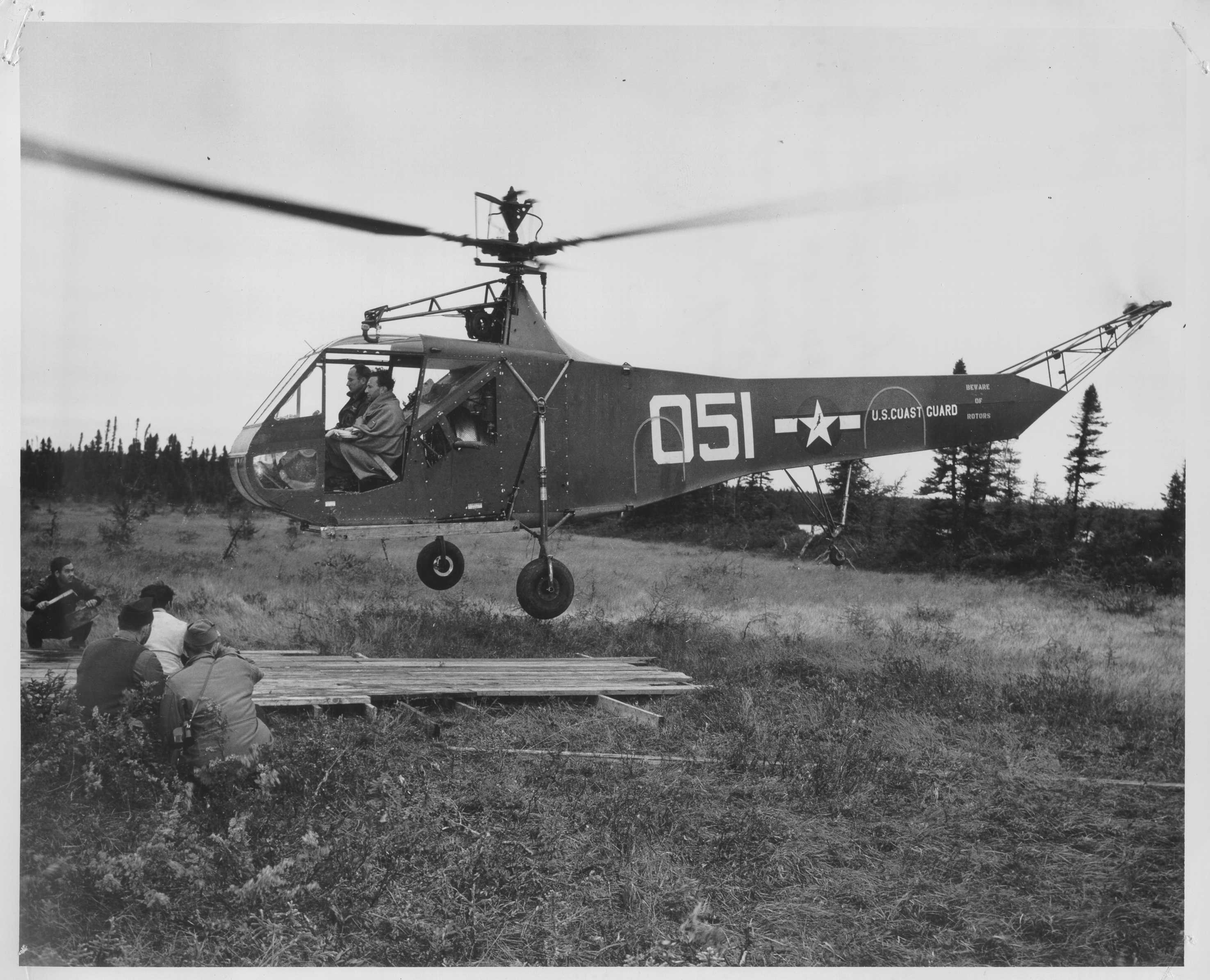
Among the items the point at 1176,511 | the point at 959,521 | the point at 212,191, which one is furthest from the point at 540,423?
the point at 959,521

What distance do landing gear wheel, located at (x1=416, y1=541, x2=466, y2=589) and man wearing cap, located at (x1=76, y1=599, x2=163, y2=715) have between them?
436cm

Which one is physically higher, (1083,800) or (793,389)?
(793,389)

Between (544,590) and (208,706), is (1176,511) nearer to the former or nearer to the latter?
(544,590)

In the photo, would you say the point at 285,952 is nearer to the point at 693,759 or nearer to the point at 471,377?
the point at 693,759

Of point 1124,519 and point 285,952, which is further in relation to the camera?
point 1124,519

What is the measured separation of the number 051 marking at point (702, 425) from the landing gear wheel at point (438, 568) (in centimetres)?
247

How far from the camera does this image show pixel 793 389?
9625mm

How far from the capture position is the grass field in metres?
4.46

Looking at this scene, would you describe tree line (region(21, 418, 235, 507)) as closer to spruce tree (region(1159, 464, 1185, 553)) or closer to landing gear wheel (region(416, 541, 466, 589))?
landing gear wheel (region(416, 541, 466, 589))

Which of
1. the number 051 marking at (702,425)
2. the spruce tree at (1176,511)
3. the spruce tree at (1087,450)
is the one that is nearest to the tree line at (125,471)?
the number 051 marking at (702,425)

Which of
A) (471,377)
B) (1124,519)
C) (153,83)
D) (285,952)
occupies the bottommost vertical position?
(285,952)

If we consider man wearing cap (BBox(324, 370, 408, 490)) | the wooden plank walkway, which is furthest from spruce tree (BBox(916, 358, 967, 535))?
man wearing cap (BBox(324, 370, 408, 490))

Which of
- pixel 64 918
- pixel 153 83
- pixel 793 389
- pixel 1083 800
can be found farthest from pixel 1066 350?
pixel 64 918

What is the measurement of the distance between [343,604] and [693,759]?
24.0 feet
